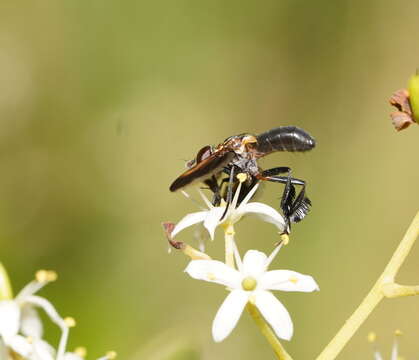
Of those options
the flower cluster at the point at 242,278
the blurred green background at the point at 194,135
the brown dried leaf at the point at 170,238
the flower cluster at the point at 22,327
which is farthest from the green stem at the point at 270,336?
the blurred green background at the point at 194,135

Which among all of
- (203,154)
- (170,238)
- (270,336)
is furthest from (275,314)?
(203,154)

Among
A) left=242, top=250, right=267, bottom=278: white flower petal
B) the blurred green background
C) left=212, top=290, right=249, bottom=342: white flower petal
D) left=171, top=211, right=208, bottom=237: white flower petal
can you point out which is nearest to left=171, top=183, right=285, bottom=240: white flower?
left=171, top=211, right=208, bottom=237: white flower petal

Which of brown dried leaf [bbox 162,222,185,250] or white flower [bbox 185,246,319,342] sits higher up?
brown dried leaf [bbox 162,222,185,250]

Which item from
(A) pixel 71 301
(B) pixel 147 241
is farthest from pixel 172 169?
(A) pixel 71 301

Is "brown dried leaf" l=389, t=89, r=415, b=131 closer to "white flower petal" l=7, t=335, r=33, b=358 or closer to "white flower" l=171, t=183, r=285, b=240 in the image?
"white flower" l=171, t=183, r=285, b=240

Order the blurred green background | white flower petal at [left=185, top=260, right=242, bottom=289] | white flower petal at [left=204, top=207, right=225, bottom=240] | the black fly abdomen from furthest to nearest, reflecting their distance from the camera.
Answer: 1. the blurred green background
2. the black fly abdomen
3. white flower petal at [left=204, top=207, right=225, bottom=240]
4. white flower petal at [left=185, top=260, right=242, bottom=289]
